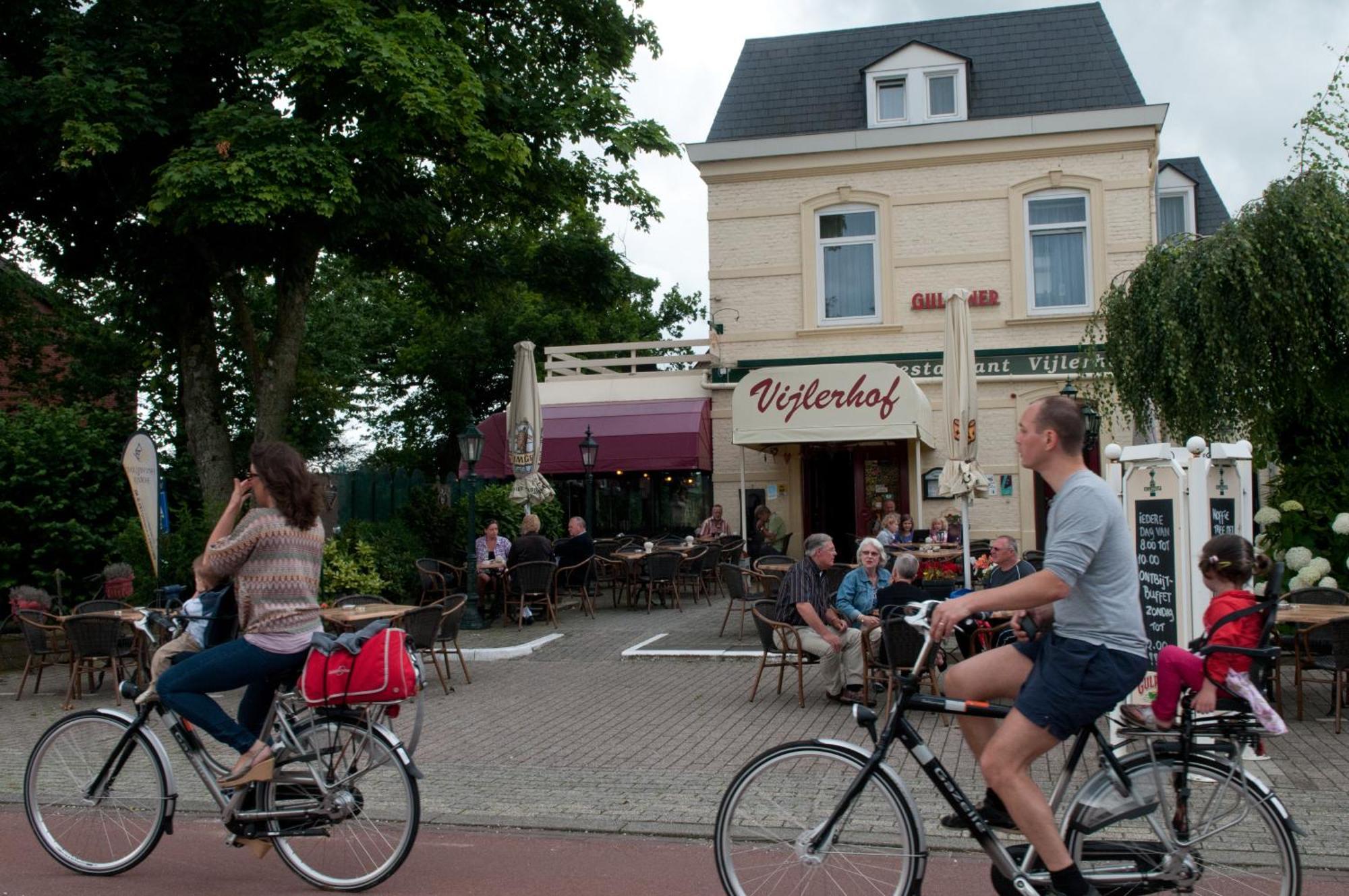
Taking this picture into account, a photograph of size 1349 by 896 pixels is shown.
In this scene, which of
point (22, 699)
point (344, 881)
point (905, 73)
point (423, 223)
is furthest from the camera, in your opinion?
point (905, 73)

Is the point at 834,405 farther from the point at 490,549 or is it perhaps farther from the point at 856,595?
the point at 856,595

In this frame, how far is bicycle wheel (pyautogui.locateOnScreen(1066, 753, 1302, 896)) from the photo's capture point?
3.86 metres

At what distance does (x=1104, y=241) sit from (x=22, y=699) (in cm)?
1736

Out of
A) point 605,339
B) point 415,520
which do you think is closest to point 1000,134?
point 415,520

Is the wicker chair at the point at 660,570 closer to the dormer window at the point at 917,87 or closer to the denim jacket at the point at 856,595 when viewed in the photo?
the denim jacket at the point at 856,595

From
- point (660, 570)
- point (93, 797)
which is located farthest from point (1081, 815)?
point (660, 570)

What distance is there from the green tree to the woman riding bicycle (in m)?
7.98

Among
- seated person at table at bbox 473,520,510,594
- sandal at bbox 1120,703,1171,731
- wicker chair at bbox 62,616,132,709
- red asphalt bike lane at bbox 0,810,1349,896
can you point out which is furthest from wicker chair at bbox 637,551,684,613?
sandal at bbox 1120,703,1171,731

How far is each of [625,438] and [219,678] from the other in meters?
16.9

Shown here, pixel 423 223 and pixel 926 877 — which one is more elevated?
pixel 423 223

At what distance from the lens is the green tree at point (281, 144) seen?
1240cm

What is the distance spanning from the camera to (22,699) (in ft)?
34.1

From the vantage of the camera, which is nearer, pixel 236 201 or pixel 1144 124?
pixel 236 201

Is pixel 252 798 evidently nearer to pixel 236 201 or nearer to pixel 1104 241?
pixel 236 201
